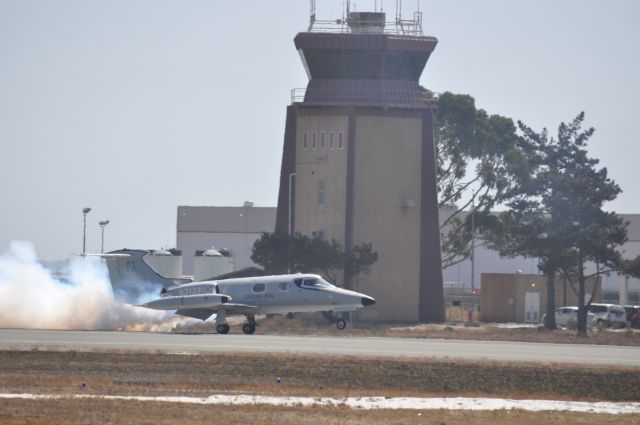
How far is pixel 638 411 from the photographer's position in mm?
32250

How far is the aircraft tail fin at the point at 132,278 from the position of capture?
61.1 m

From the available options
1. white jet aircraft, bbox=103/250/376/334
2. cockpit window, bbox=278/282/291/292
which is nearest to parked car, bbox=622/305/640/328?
white jet aircraft, bbox=103/250/376/334

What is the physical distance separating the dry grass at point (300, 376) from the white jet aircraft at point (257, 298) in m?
14.5

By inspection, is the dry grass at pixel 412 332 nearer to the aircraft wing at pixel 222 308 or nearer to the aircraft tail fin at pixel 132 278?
the aircraft tail fin at pixel 132 278

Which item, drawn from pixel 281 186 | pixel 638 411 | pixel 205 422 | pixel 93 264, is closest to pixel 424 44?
pixel 281 186

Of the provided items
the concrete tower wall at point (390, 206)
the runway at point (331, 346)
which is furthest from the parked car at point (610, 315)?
the runway at point (331, 346)

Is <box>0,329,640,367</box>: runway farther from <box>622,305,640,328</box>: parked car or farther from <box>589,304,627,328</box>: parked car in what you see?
<box>589,304,627,328</box>: parked car

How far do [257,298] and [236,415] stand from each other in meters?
28.9

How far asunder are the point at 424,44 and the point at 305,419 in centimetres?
5381

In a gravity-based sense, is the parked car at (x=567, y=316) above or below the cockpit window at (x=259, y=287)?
below

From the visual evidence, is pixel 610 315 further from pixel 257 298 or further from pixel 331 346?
pixel 331 346

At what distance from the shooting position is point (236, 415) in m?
28.4

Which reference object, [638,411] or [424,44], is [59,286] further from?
[638,411]

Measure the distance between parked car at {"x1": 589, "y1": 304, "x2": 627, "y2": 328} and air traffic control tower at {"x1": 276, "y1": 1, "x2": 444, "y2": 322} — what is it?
11672 mm
